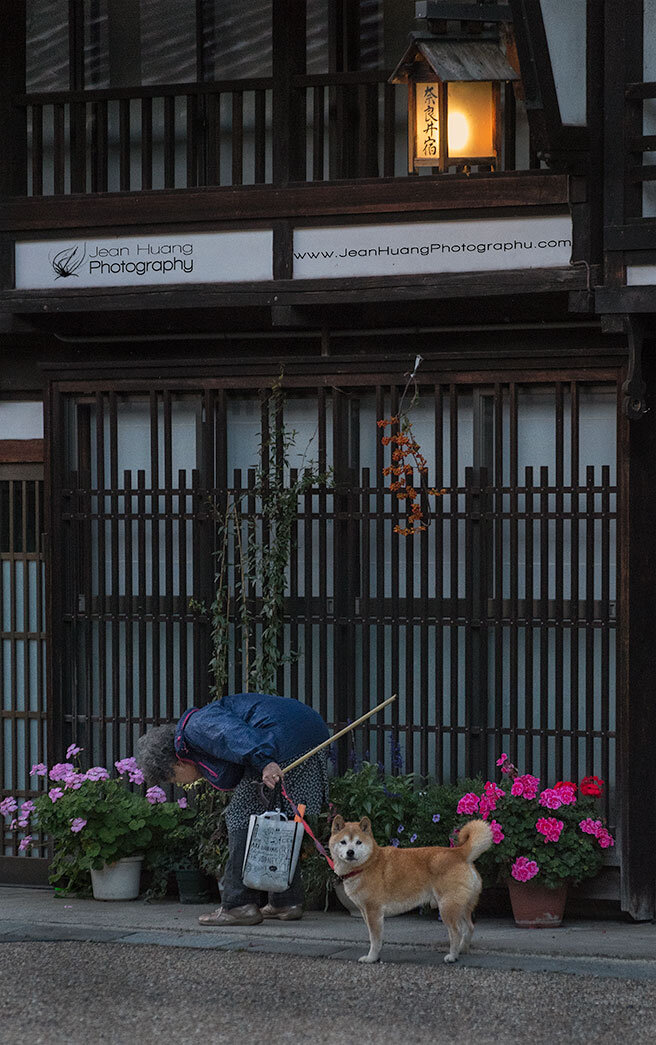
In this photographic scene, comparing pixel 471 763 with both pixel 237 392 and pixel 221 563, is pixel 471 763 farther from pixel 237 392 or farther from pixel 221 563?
pixel 237 392

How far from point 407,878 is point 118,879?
2574 millimetres

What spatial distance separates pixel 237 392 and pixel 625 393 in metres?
2.70

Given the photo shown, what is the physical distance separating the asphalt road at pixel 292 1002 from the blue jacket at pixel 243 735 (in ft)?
3.52

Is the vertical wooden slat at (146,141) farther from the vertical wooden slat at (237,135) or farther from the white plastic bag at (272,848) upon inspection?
the white plastic bag at (272,848)

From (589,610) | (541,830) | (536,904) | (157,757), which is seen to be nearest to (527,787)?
(541,830)

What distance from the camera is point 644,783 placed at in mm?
9602

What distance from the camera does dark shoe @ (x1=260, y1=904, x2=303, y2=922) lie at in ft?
31.1

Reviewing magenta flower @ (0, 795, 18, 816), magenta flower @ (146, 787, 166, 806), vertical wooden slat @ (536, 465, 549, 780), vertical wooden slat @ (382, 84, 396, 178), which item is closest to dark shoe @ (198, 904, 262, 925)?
magenta flower @ (146, 787, 166, 806)

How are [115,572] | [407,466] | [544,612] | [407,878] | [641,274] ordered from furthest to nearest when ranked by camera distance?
[115,572] → [407,466] → [544,612] → [641,274] → [407,878]

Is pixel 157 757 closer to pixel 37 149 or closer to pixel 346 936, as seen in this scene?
pixel 346 936

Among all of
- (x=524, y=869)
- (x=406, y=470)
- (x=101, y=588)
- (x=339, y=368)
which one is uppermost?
(x=339, y=368)

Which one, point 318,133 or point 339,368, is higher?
point 318,133

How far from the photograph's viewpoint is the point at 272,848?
880 cm

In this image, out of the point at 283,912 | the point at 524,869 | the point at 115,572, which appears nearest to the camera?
the point at 524,869
